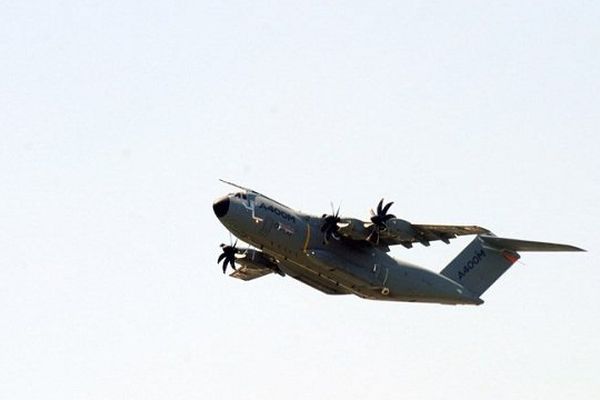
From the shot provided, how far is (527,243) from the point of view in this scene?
45281mm

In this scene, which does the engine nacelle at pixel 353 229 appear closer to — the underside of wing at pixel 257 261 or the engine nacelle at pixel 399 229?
the engine nacelle at pixel 399 229

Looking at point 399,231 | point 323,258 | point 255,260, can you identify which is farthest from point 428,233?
point 255,260

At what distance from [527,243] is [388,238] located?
20.2 feet

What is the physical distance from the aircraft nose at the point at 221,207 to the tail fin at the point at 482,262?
10440 millimetres

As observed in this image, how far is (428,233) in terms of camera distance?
42188 mm

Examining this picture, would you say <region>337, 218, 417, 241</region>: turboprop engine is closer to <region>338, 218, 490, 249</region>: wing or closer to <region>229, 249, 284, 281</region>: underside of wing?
<region>338, 218, 490, 249</region>: wing

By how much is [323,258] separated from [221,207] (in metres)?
4.15

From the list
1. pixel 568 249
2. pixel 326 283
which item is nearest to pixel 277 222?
pixel 326 283

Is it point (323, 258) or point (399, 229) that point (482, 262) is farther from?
point (323, 258)

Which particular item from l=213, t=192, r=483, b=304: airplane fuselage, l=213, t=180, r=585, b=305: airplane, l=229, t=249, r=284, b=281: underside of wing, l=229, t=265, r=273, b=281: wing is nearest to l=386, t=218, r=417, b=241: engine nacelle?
l=213, t=180, r=585, b=305: airplane

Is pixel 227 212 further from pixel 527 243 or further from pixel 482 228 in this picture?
pixel 527 243

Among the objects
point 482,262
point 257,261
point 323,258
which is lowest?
point 323,258

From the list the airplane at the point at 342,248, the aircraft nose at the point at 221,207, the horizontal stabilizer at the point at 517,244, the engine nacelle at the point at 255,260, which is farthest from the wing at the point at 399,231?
the engine nacelle at the point at 255,260

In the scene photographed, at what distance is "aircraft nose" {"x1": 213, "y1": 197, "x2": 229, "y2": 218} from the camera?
40469mm
